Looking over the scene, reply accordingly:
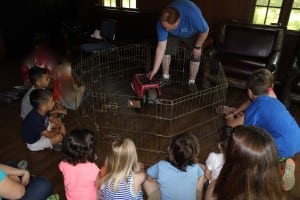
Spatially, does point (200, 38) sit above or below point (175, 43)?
above

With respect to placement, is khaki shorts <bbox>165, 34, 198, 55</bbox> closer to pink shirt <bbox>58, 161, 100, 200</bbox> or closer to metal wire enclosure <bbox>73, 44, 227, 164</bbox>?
metal wire enclosure <bbox>73, 44, 227, 164</bbox>

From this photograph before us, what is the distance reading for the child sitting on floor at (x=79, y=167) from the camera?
1.61 m

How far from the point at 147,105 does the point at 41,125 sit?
1206 mm

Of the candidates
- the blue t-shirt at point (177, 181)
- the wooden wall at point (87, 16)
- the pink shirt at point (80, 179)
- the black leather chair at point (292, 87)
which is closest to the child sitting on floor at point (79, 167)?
the pink shirt at point (80, 179)

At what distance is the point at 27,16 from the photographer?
466cm

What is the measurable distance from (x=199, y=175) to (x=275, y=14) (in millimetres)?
3036

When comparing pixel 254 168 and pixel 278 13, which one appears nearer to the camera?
pixel 254 168

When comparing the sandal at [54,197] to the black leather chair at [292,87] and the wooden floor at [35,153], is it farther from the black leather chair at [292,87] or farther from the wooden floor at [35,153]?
the black leather chair at [292,87]

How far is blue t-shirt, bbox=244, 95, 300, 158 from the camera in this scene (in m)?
1.82

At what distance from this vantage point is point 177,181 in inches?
62.4

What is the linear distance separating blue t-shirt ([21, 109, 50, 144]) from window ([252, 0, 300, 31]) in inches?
124

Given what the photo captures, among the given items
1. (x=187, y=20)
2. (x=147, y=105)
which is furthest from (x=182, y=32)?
(x=147, y=105)

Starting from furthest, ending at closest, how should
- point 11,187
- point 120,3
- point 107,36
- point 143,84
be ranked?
point 120,3
point 107,36
point 143,84
point 11,187

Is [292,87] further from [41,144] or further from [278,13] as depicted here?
[41,144]
